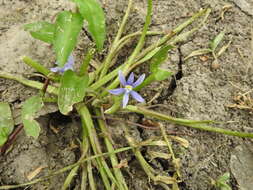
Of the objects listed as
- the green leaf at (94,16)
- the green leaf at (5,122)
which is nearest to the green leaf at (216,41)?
the green leaf at (94,16)

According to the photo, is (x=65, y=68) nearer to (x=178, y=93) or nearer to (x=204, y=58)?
(x=178, y=93)

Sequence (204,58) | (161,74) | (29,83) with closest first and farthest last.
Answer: (161,74) → (29,83) → (204,58)

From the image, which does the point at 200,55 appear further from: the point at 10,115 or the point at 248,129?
the point at 10,115

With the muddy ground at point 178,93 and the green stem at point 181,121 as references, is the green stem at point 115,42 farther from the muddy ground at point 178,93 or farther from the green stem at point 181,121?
the green stem at point 181,121

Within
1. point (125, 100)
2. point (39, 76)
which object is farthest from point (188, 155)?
point (39, 76)

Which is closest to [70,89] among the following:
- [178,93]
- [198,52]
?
[178,93]
